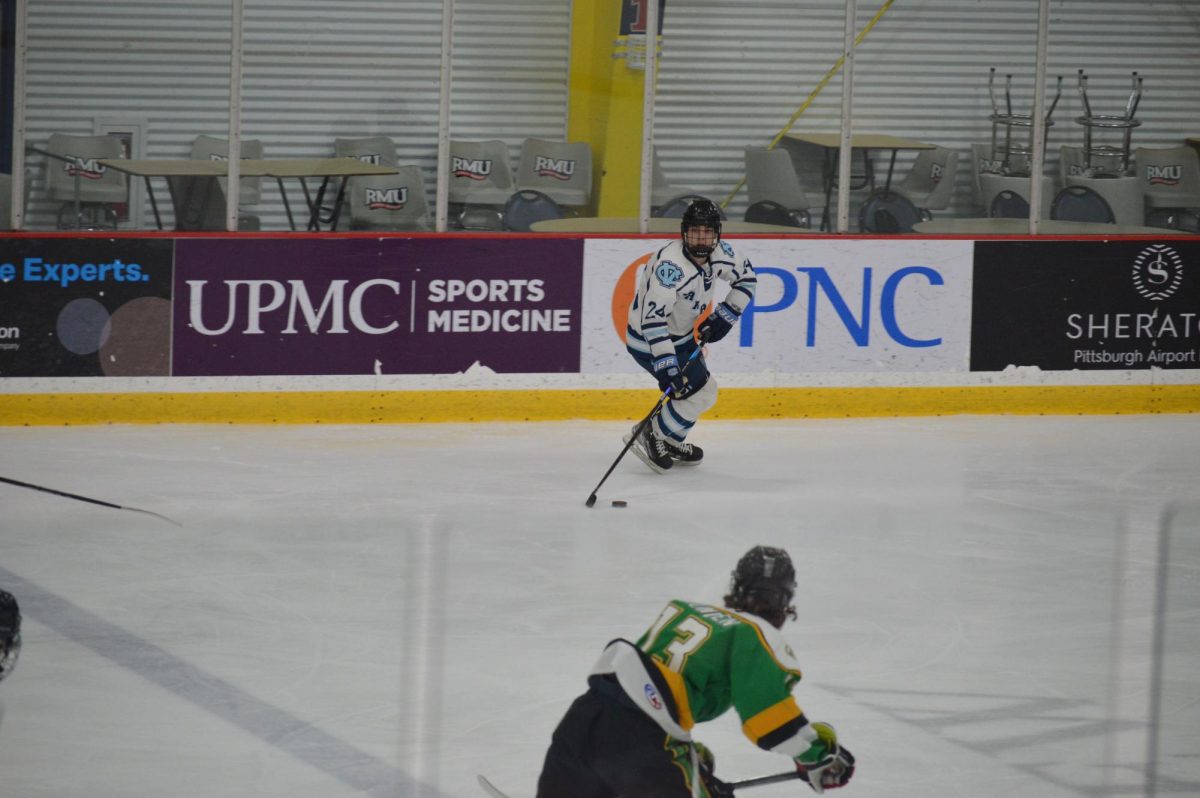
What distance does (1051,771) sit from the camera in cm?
452

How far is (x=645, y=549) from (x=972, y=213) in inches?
153

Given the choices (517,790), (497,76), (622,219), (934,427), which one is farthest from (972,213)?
(517,790)

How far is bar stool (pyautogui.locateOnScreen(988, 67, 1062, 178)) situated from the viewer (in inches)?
388

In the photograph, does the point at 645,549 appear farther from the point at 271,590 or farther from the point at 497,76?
the point at 497,76

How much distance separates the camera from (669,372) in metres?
7.88

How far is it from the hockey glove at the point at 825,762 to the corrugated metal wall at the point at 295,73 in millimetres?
6383

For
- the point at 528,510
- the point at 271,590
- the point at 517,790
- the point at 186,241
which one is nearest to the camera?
the point at 517,790

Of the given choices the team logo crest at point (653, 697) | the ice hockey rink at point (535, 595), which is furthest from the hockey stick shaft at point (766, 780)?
the ice hockey rink at point (535, 595)

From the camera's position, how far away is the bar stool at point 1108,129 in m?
10.1

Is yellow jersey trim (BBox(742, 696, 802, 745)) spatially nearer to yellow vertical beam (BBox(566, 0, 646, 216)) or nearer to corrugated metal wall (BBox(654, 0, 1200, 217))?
yellow vertical beam (BBox(566, 0, 646, 216))

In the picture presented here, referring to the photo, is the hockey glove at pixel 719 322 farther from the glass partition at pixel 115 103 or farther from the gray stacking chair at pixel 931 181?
the glass partition at pixel 115 103

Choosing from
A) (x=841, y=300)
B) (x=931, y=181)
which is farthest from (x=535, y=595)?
(x=931, y=181)

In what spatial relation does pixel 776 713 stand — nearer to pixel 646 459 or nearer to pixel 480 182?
pixel 646 459

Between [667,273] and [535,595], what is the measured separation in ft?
7.35
